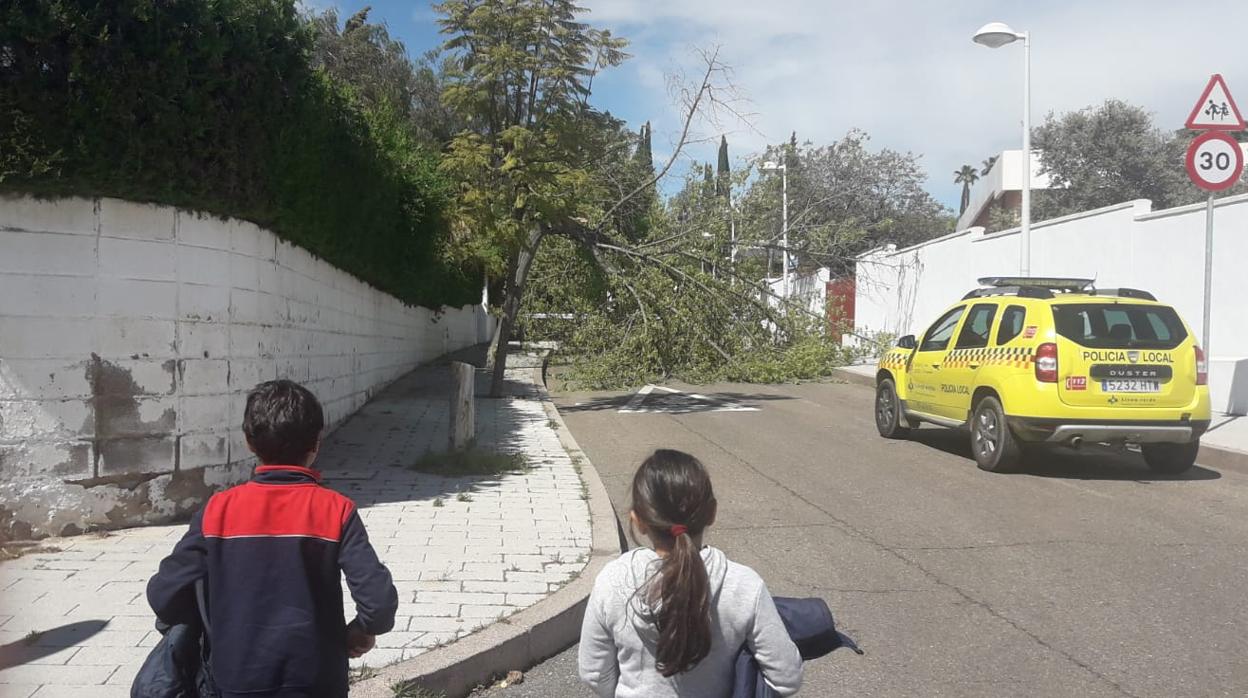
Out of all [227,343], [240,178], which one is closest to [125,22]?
[240,178]

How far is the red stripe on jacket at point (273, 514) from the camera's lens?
2615 mm

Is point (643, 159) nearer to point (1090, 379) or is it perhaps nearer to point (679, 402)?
point (679, 402)

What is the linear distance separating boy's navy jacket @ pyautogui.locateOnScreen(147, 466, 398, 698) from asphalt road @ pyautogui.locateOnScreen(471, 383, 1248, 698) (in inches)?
81.0

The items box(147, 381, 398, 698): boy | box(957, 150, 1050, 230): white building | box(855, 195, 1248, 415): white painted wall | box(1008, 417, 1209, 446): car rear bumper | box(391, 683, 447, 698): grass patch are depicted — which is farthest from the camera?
box(957, 150, 1050, 230): white building

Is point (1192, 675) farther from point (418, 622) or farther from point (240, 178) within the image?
point (240, 178)

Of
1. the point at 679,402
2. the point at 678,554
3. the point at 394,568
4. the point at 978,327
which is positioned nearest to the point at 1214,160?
the point at 978,327

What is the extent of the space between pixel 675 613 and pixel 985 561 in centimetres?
491

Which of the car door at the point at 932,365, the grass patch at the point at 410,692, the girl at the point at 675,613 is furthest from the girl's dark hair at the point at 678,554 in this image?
the car door at the point at 932,365

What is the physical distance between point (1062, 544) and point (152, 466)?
606cm

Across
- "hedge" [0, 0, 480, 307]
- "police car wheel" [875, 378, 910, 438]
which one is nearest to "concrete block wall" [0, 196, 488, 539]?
"hedge" [0, 0, 480, 307]

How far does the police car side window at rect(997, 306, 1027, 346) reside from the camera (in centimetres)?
987

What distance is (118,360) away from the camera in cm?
640

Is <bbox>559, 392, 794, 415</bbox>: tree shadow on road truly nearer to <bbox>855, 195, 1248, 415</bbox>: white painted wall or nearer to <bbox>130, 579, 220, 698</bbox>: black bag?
<bbox>855, 195, 1248, 415</bbox>: white painted wall

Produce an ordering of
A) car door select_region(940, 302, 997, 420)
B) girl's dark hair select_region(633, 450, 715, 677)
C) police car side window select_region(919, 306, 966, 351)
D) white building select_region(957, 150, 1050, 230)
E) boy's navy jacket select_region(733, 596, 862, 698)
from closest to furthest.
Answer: girl's dark hair select_region(633, 450, 715, 677) → boy's navy jacket select_region(733, 596, 862, 698) → car door select_region(940, 302, 997, 420) → police car side window select_region(919, 306, 966, 351) → white building select_region(957, 150, 1050, 230)
